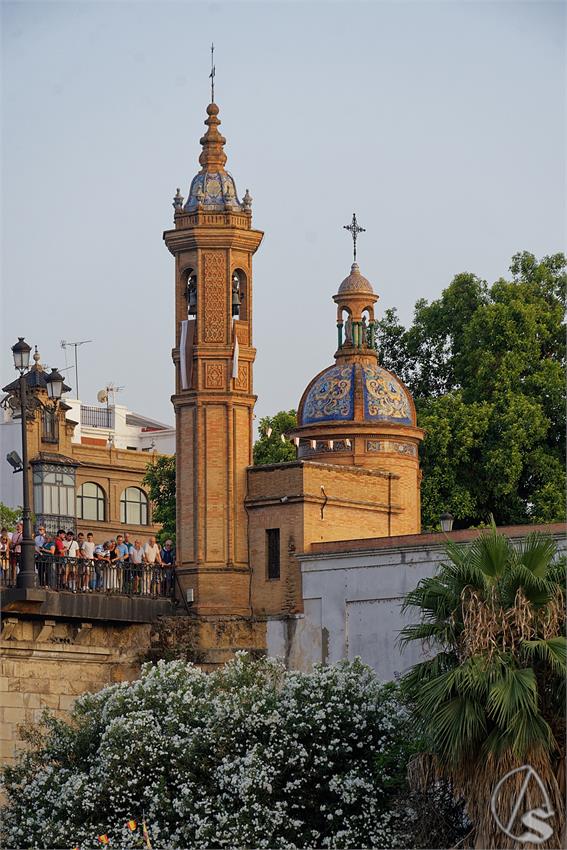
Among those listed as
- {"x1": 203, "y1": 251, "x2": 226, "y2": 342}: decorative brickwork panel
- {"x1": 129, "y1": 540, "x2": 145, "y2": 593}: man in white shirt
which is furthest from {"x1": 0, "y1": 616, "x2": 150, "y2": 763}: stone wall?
{"x1": 203, "y1": 251, "x2": 226, "y2": 342}: decorative brickwork panel

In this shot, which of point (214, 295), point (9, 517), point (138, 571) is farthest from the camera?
point (9, 517)

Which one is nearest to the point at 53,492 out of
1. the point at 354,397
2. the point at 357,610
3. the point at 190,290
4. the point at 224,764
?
the point at 354,397

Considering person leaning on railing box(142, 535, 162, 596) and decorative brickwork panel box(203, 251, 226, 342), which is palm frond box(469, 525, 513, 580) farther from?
decorative brickwork panel box(203, 251, 226, 342)

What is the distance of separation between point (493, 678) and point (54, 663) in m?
16.5

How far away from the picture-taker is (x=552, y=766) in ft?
83.8

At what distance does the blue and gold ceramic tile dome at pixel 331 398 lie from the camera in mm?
50188

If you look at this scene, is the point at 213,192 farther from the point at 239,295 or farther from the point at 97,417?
the point at 97,417

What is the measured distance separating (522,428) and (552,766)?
95.5 ft

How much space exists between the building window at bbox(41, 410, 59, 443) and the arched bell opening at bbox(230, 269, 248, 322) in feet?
144

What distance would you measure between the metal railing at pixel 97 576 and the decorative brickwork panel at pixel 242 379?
3.95 meters

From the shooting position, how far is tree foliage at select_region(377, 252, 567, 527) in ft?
178

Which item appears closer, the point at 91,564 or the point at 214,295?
the point at 91,564

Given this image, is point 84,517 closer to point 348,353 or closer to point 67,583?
point 348,353

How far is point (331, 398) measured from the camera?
5038cm
